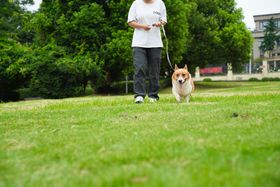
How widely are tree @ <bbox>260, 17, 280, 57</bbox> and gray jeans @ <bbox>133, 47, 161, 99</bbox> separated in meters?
60.2

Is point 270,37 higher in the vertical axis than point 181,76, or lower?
higher

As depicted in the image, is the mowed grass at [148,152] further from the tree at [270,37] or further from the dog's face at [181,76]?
the tree at [270,37]

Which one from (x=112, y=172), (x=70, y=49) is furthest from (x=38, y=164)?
(x=70, y=49)

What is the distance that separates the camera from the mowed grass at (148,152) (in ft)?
6.56

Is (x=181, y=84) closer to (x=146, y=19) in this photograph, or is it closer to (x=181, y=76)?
(x=181, y=76)

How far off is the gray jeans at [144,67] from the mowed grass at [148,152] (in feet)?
8.95

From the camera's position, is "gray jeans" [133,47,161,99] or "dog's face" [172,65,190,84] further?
"dog's face" [172,65,190,84]

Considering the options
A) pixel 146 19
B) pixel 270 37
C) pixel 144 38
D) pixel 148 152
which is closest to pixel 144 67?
pixel 144 38

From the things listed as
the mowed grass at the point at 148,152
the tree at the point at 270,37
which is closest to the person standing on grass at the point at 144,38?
the mowed grass at the point at 148,152

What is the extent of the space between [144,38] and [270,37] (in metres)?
60.9

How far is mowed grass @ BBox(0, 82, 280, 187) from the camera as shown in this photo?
6.56ft

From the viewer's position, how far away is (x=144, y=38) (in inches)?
286

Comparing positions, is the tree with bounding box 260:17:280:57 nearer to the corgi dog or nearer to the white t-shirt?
the corgi dog

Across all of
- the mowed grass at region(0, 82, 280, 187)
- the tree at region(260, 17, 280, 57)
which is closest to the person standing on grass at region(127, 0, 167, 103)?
the mowed grass at region(0, 82, 280, 187)
